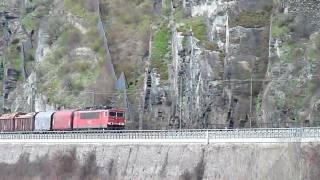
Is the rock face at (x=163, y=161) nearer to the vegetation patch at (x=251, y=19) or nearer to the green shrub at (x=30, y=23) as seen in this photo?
the vegetation patch at (x=251, y=19)

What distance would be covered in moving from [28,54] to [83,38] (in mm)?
10200

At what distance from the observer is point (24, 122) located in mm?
72375

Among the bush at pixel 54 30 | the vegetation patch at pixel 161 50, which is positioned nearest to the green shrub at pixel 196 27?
the vegetation patch at pixel 161 50

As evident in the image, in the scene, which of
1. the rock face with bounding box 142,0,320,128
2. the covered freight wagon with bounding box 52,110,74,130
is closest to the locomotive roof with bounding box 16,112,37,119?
the covered freight wagon with bounding box 52,110,74,130

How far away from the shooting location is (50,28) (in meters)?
90.8

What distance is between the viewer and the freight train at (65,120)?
205 feet

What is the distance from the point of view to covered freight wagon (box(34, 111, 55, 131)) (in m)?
68.8

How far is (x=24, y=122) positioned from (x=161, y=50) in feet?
48.9

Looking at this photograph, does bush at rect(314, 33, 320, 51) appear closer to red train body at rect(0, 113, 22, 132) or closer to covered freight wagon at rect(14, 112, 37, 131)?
covered freight wagon at rect(14, 112, 37, 131)

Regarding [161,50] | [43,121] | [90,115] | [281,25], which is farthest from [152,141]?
[161,50]

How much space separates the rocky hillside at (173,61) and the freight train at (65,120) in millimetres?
6920

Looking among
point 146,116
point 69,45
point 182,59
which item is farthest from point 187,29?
point 69,45

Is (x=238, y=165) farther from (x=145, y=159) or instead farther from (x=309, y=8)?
(x=309, y=8)

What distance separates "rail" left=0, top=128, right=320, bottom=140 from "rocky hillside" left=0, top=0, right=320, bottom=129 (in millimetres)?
6931
